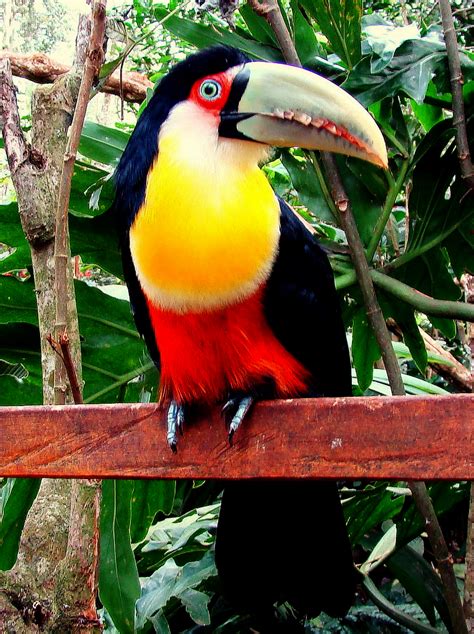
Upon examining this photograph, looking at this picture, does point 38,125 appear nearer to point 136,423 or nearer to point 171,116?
point 171,116

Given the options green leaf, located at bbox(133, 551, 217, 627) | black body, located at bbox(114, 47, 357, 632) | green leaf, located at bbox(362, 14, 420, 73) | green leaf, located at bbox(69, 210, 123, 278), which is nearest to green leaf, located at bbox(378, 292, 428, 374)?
black body, located at bbox(114, 47, 357, 632)

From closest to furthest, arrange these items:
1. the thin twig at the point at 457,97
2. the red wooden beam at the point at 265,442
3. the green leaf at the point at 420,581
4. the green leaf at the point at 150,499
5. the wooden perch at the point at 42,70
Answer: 1. the red wooden beam at the point at 265,442
2. the thin twig at the point at 457,97
3. the green leaf at the point at 150,499
4. the green leaf at the point at 420,581
5. the wooden perch at the point at 42,70

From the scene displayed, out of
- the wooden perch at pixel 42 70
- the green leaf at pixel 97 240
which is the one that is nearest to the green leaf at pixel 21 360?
the green leaf at pixel 97 240

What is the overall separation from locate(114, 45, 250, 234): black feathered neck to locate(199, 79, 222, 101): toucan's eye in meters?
0.03

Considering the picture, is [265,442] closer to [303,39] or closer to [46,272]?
[46,272]

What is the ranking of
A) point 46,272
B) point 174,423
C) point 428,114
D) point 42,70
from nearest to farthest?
point 174,423
point 46,272
point 428,114
point 42,70

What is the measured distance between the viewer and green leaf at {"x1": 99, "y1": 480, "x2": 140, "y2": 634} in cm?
218

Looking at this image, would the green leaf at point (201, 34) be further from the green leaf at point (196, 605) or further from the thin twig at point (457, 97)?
the green leaf at point (196, 605)

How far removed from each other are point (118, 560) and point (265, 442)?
1.09 metres

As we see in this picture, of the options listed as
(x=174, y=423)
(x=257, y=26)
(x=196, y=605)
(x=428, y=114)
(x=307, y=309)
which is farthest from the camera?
(x=428, y=114)

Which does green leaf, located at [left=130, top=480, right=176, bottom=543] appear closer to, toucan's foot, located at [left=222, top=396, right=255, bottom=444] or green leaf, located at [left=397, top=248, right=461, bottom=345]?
toucan's foot, located at [left=222, top=396, right=255, bottom=444]

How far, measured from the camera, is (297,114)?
1.69 metres

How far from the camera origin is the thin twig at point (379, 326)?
225 cm

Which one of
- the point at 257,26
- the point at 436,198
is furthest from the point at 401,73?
the point at 257,26
